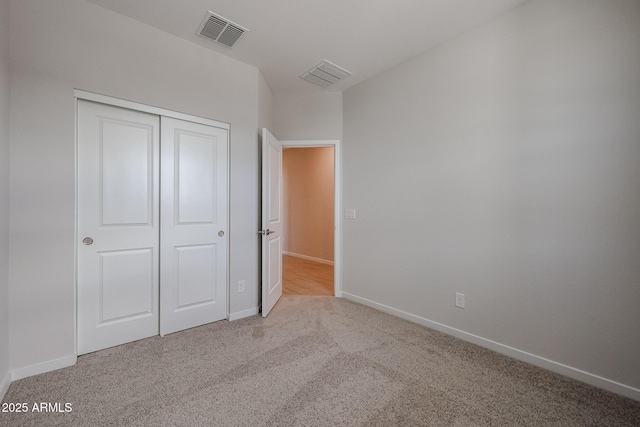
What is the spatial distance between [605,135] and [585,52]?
22.8 inches

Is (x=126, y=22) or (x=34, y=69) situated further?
(x=126, y=22)

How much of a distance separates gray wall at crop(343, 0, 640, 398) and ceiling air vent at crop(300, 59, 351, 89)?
1.82ft

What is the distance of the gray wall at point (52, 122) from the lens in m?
1.72

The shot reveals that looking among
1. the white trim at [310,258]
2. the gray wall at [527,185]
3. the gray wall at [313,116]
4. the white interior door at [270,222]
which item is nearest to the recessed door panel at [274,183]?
the white interior door at [270,222]

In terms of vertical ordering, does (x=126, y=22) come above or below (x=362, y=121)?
above

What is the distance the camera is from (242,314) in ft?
9.10

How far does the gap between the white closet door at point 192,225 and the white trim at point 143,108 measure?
0.16 feet

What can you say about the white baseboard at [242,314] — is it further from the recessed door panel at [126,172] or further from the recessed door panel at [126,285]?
the recessed door panel at [126,172]

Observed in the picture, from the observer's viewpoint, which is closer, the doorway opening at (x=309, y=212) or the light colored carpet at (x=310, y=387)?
the light colored carpet at (x=310, y=387)

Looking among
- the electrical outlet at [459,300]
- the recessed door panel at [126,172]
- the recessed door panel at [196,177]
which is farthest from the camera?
the recessed door panel at [196,177]

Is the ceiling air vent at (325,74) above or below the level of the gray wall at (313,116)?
above

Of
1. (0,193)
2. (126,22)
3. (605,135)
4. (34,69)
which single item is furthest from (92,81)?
(605,135)

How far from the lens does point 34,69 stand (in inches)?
69.7

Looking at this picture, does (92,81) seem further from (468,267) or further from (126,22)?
(468,267)
